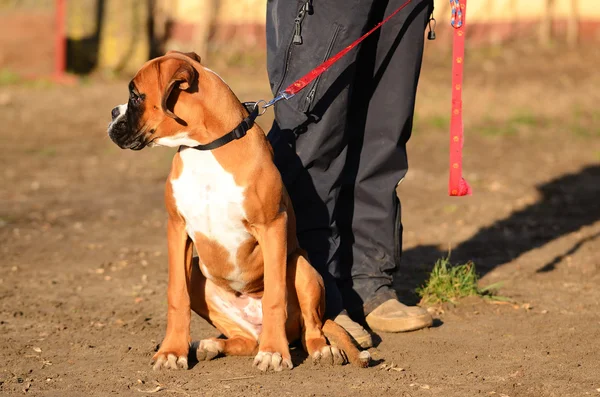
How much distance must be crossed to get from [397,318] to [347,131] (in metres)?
0.97

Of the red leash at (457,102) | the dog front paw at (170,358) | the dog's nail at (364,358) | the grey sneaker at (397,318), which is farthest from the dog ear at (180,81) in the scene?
the grey sneaker at (397,318)

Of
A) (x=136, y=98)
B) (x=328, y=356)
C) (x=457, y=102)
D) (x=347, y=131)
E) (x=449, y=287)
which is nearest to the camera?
(x=136, y=98)

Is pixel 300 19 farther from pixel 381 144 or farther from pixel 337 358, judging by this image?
pixel 337 358

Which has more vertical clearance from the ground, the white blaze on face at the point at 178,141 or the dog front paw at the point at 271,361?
the white blaze on face at the point at 178,141

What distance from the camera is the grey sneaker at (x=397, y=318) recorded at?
4.48 meters

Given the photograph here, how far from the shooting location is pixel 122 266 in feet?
19.0

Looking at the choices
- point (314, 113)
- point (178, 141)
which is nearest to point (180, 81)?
point (178, 141)

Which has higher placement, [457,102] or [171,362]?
[457,102]

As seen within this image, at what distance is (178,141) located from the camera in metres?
3.80

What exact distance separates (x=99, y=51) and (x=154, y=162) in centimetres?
484

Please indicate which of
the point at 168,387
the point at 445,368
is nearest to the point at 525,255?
the point at 445,368

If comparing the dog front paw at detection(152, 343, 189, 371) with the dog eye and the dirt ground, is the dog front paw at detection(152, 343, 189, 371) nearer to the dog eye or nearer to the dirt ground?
the dirt ground

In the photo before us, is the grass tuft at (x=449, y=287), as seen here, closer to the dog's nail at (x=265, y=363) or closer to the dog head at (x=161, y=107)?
the dog's nail at (x=265, y=363)

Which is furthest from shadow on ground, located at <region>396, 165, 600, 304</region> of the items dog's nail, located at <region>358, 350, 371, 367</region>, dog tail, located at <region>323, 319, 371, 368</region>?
dog's nail, located at <region>358, 350, 371, 367</region>
